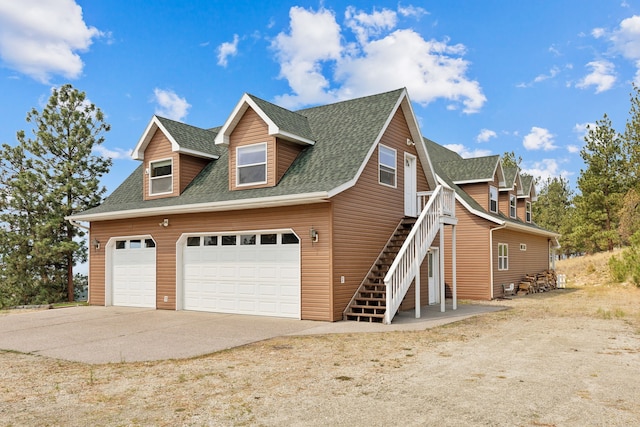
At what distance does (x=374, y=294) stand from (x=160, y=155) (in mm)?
9160

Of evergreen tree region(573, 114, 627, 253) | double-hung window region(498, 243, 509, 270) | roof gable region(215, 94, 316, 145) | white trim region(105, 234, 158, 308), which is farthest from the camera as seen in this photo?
evergreen tree region(573, 114, 627, 253)

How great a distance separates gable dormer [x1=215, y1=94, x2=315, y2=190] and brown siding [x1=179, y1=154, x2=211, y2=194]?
8.17ft

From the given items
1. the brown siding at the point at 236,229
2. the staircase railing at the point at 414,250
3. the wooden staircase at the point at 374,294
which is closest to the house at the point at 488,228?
the staircase railing at the point at 414,250

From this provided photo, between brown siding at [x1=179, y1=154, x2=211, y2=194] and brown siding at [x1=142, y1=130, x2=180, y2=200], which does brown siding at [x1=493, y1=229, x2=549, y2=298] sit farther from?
brown siding at [x1=142, y1=130, x2=180, y2=200]

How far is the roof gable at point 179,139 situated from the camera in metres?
16.7

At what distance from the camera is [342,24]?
653 inches

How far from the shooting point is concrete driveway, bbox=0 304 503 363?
9078mm

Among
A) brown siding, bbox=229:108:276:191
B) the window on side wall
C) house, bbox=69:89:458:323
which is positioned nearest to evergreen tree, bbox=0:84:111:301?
house, bbox=69:89:458:323

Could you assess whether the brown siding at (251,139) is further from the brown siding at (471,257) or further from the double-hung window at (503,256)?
the double-hung window at (503,256)

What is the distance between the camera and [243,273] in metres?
14.4

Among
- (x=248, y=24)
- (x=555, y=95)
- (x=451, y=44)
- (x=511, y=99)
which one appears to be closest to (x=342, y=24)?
(x=248, y=24)

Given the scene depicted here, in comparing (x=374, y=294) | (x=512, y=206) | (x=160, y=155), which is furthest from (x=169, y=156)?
(x=512, y=206)

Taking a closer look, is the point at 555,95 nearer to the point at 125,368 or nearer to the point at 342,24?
the point at 342,24

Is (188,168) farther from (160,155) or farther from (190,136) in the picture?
(190,136)
